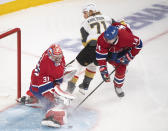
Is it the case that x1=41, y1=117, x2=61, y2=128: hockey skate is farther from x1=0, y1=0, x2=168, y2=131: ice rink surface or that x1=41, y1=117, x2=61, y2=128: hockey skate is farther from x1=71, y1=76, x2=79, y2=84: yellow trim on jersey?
x1=71, y1=76, x2=79, y2=84: yellow trim on jersey

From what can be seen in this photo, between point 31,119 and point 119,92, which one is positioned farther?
point 119,92

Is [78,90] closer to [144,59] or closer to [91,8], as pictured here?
[91,8]

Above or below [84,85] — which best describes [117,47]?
above

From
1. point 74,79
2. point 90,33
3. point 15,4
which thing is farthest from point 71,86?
point 15,4

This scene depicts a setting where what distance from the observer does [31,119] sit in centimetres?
319

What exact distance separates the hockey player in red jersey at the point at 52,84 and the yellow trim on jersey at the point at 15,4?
8.65 ft

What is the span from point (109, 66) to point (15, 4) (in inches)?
83.6

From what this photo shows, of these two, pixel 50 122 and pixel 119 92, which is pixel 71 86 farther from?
pixel 50 122

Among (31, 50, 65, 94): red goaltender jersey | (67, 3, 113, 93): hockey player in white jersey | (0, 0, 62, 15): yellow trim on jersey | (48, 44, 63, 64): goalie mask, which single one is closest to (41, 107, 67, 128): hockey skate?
(31, 50, 65, 94): red goaltender jersey

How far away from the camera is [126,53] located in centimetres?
336

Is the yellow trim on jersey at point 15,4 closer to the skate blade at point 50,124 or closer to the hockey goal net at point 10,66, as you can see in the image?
the hockey goal net at point 10,66

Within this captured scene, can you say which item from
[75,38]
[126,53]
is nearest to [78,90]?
[126,53]

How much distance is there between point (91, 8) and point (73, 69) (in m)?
0.58

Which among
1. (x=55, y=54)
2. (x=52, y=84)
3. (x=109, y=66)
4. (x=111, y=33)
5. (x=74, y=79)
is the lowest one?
(x=109, y=66)
